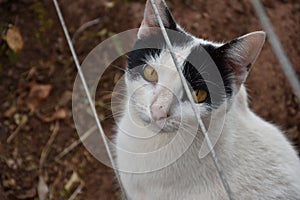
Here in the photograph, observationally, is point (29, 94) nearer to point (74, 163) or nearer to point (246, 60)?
point (74, 163)

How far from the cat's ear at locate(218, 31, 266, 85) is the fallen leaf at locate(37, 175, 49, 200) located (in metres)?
1.12

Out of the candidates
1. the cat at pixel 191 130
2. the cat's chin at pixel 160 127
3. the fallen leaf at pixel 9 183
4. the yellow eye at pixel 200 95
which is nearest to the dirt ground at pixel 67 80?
the fallen leaf at pixel 9 183

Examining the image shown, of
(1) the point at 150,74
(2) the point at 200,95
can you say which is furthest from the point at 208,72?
(1) the point at 150,74

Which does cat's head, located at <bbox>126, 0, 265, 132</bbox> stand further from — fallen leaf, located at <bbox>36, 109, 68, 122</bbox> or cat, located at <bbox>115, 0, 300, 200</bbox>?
fallen leaf, located at <bbox>36, 109, 68, 122</bbox>

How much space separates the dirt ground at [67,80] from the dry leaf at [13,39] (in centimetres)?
2

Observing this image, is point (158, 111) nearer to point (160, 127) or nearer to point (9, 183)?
point (160, 127)

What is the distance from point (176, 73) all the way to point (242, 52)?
220 mm

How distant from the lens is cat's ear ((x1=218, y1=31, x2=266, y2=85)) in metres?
1.33

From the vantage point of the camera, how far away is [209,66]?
56.6 inches

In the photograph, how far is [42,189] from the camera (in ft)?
6.82

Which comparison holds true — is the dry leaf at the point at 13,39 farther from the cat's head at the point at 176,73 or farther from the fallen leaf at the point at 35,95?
the cat's head at the point at 176,73

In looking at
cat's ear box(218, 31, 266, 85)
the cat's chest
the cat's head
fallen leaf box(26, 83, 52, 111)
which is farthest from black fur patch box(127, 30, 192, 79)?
fallen leaf box(26, 83, 52, 111)

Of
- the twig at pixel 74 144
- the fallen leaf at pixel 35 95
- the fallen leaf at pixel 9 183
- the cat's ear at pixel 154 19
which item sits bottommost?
the fallen leaf at pixel 9 183

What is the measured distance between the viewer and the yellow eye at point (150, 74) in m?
1.45
